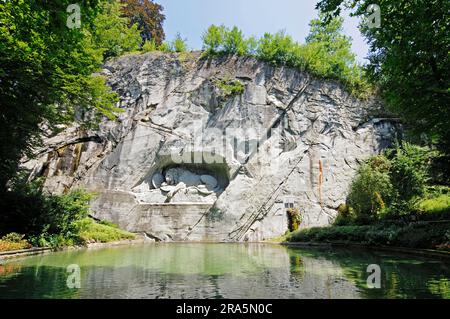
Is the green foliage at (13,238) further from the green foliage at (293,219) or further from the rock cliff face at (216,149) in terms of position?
the green foliage at (293,219)

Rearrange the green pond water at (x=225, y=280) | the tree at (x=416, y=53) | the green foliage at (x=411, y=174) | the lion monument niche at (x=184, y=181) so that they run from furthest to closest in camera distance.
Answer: the lion monument niche at (x=184, y=181), the green foliage at (x=411, y=174), the tree at (x=416, y=53), the green pond water at (x=225, y=280)

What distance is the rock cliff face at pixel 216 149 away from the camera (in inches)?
798

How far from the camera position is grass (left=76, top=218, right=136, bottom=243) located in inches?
590

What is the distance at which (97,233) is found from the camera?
52.9ft

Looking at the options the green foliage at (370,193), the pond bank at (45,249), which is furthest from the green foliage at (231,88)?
the pond bank at (45,249)

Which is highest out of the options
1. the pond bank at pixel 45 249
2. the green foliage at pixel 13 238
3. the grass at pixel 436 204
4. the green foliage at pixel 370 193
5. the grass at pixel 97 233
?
the green foliage at pixel 370 193

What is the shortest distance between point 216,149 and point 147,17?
20.6 meters

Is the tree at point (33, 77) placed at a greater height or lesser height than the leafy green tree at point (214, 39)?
lesser

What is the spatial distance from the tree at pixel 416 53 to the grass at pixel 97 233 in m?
12.8

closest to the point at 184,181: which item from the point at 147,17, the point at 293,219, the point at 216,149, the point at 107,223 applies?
the point at 216,149

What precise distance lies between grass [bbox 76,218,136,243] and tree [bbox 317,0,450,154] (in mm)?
12753

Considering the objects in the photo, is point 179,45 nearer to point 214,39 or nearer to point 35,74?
point 214,39

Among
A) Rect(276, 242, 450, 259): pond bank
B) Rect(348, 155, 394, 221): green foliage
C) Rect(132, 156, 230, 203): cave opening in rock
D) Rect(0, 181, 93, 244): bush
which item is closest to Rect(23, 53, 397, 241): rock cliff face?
Rect(132, 156, 230, 203): cave opening in rock

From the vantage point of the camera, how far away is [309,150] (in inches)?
890
